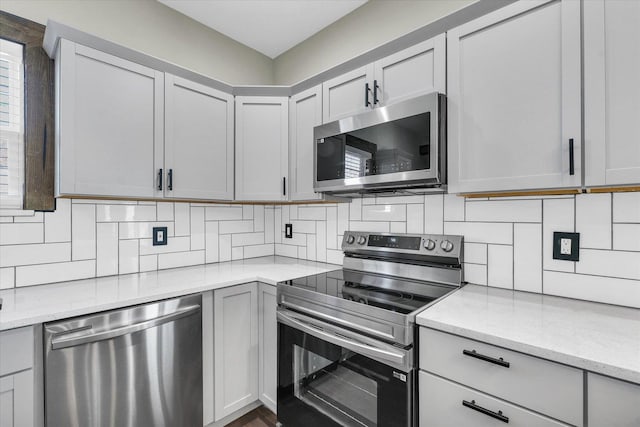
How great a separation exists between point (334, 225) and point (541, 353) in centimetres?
151

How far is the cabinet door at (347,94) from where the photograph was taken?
66.8 inches

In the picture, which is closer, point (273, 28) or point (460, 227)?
point (460, 227)

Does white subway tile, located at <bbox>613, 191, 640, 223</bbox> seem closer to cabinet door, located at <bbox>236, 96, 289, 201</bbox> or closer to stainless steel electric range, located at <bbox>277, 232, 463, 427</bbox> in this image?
stainless steel electric range, located at <bbox>277, 232, 463, 427</bbox>

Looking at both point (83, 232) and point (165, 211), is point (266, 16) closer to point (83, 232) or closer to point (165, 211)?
point (165, 211)

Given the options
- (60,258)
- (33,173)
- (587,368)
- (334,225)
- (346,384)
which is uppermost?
(33,173)

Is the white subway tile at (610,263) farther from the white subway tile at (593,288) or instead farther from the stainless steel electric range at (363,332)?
the stainless steel electric range at (363,332)

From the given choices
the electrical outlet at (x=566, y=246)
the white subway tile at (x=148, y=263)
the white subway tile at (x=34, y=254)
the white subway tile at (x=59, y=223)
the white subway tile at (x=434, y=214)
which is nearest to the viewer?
the electrical outlet at (x=566, y=246)

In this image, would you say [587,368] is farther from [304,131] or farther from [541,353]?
[304,131]

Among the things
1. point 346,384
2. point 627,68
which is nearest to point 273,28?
point 627,68

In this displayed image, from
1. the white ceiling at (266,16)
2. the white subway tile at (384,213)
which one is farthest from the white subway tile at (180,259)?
the white ceiling at (266,16)

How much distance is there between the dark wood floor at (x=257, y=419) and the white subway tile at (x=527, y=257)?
63.1 inches

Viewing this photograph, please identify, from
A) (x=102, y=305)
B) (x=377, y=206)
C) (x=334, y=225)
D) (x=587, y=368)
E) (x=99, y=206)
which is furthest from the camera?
(x=334, y=225)

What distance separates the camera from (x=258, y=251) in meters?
2.62

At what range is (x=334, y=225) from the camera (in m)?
2.26
